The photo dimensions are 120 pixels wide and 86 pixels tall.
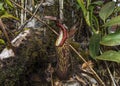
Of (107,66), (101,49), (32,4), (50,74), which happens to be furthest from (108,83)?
(32,4)

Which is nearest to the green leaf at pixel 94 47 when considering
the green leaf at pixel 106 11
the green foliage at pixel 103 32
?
the green foliage at pixel 103 32

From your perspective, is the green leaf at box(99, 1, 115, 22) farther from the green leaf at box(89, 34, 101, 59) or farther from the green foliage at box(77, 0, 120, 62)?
the green leaf at box(89, 34, 101, 59)

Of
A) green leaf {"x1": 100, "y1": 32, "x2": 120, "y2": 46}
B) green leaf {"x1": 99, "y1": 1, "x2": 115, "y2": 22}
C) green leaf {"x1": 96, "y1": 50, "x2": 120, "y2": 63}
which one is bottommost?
green leaf {"x1": 96, "y1": 50, "x2": 120, "y2": 63}

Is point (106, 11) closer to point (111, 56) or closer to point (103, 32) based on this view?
→ point (103, 32)

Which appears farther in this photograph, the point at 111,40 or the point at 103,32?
the point at 103,32

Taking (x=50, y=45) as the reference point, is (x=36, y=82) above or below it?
below

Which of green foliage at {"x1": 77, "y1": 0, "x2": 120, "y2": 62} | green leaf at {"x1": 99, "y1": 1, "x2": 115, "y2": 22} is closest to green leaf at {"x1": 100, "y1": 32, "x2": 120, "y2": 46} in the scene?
green foliage at {"x1": 77, "y1": 0, "x2": 120, "y2": 62}

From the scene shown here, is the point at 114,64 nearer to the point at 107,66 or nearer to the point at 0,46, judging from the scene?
the point at 107,66

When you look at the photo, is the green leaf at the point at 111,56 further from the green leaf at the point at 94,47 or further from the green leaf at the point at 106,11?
the green leaf at the point at 106,11

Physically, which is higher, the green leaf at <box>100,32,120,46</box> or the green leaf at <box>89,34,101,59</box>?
the green leaf at <box>100,32,120,46</box>

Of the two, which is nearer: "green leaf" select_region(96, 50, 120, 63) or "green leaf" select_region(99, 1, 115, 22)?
"green leaf" select_region(96, 50, 120, 63)

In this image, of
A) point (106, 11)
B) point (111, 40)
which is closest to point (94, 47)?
point (111, 40)
